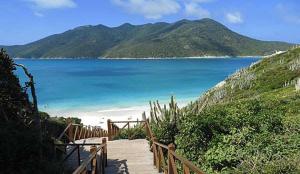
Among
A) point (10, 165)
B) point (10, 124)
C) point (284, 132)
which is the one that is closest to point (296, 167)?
point (284, 132)

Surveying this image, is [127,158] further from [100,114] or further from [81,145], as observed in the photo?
[100,114]

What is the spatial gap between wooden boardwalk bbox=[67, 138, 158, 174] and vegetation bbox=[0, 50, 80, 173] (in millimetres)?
1952

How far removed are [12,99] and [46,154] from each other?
1816 millimetres

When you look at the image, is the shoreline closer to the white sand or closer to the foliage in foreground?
the white sand

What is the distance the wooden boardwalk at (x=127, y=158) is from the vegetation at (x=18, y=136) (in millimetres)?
1952

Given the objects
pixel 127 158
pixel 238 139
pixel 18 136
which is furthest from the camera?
pixel 127 158

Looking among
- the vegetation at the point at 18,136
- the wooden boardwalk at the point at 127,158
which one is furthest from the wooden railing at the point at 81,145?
the vegetation at the point at 18,136

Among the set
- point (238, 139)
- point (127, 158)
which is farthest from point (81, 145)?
point (238, 139)

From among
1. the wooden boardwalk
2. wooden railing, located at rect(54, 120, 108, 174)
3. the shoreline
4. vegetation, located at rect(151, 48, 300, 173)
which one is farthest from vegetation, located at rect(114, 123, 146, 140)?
the shoreline

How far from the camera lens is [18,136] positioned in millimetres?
9789

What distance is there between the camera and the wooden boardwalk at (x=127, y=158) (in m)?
12.6

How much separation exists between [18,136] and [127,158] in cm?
546

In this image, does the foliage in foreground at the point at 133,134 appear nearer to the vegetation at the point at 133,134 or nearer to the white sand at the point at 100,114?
the vegetation at the point at 133,134

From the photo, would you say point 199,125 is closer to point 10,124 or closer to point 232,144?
Answer: point 232,144
